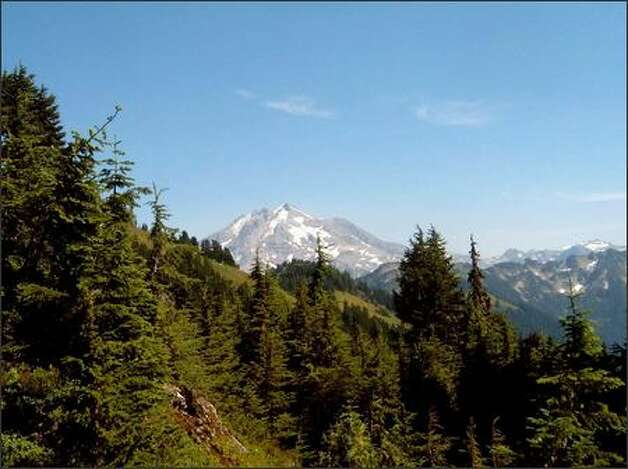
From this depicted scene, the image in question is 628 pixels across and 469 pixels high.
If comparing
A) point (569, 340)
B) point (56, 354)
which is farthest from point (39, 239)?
point (569, 340)

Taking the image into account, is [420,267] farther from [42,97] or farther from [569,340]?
[42,97]

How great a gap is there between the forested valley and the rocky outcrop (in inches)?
4.7

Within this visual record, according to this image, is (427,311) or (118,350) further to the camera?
(427,311)

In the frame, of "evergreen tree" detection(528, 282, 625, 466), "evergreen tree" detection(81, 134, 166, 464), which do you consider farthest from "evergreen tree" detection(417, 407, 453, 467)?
"evergreen tree" detection(81, 134, 166, 464)

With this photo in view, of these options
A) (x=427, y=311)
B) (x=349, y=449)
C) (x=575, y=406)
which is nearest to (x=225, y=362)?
(x=427, y=311)

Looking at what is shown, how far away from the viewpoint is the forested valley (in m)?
17.9

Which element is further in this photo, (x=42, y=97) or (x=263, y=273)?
(x=42, y=97)

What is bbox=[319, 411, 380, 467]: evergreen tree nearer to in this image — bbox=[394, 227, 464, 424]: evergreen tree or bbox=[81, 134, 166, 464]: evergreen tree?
bbox=[81, 134, 166, 464]: evergreen tree

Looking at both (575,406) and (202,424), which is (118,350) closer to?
(202,424)

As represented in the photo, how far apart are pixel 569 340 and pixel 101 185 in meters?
16.8

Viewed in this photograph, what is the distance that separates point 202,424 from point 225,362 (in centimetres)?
1857

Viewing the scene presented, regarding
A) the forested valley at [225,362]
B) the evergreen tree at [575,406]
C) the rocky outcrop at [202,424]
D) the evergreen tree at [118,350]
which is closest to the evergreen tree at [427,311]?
the forested valley at [225,362]

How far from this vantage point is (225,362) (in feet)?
151

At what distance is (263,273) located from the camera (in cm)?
4997
